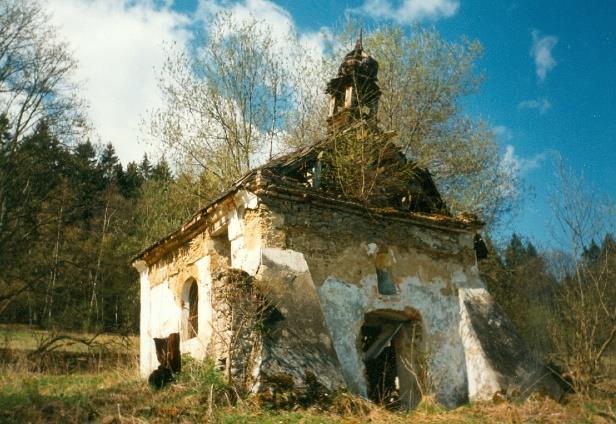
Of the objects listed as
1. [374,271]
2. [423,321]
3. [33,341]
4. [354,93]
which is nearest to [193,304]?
[374,271]

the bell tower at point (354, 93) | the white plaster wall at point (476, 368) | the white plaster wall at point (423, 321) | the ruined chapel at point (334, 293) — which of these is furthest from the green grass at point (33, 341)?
the white plaster wall at point (476, 368)

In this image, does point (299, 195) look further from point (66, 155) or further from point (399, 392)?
point (66, 155)

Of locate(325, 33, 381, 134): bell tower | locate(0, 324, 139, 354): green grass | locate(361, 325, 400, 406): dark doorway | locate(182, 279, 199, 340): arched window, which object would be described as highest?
locate(325, 33, 381, 134): bell tower

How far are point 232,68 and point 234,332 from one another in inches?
512

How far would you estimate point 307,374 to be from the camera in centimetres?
761

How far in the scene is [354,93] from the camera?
43.4ft

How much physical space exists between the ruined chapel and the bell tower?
43.6 inches

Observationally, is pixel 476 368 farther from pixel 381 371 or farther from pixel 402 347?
pixel 381 371

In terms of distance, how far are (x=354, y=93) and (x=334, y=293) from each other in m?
5.77

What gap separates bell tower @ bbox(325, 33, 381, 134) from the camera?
1291 cm

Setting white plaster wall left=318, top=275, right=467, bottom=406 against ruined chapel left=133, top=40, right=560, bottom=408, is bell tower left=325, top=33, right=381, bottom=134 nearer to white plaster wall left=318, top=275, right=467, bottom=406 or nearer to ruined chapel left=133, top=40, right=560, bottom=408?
ruined chapel left=133, top=40, right=560, bottom=408

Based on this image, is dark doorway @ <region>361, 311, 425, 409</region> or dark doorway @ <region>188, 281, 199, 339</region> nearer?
dark doorway @ <region>361, 311, 425, 409</region>

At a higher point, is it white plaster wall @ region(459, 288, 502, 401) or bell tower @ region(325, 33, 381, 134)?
bell tower @ region(325, 33, 381, 134)

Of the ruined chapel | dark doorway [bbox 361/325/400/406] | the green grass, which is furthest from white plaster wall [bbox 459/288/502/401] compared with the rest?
the green grass
